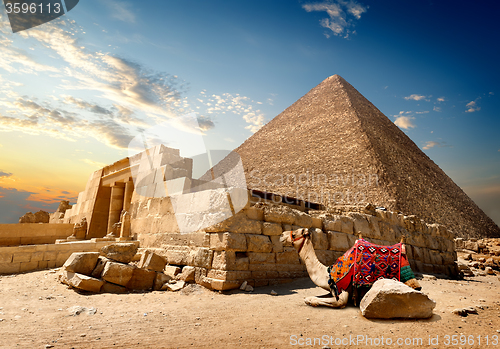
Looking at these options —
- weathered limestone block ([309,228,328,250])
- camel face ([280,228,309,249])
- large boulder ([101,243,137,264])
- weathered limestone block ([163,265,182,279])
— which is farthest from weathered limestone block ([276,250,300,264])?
large boulder ([101,243,137,264])

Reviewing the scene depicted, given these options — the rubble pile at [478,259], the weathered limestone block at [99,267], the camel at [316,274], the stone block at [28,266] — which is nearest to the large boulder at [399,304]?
the camel at [316,274]

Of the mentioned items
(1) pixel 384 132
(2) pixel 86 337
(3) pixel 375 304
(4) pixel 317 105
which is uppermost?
(4) pixel 317 105

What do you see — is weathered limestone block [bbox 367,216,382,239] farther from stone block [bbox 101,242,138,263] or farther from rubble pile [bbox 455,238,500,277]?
stone block [bbox 101,242,138,263]

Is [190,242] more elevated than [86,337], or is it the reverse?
[190,242]

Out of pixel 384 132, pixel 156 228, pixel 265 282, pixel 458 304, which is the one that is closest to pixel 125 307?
pixel 265 282

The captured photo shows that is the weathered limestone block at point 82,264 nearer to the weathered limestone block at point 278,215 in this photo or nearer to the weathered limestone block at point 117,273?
the weathered limestone block at point 117,273

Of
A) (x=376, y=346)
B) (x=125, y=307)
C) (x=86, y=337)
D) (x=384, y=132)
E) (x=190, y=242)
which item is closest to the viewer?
(x=376, y=346)

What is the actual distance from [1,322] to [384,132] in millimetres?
67879

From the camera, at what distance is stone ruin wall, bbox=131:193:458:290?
4246 mm

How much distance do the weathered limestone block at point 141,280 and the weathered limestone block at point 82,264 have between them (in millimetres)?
583

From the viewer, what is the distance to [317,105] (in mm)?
74625

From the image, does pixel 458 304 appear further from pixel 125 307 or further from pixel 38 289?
pixel 38 289

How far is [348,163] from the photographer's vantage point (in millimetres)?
53688

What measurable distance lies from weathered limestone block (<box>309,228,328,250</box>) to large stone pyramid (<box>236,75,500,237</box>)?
117ft
